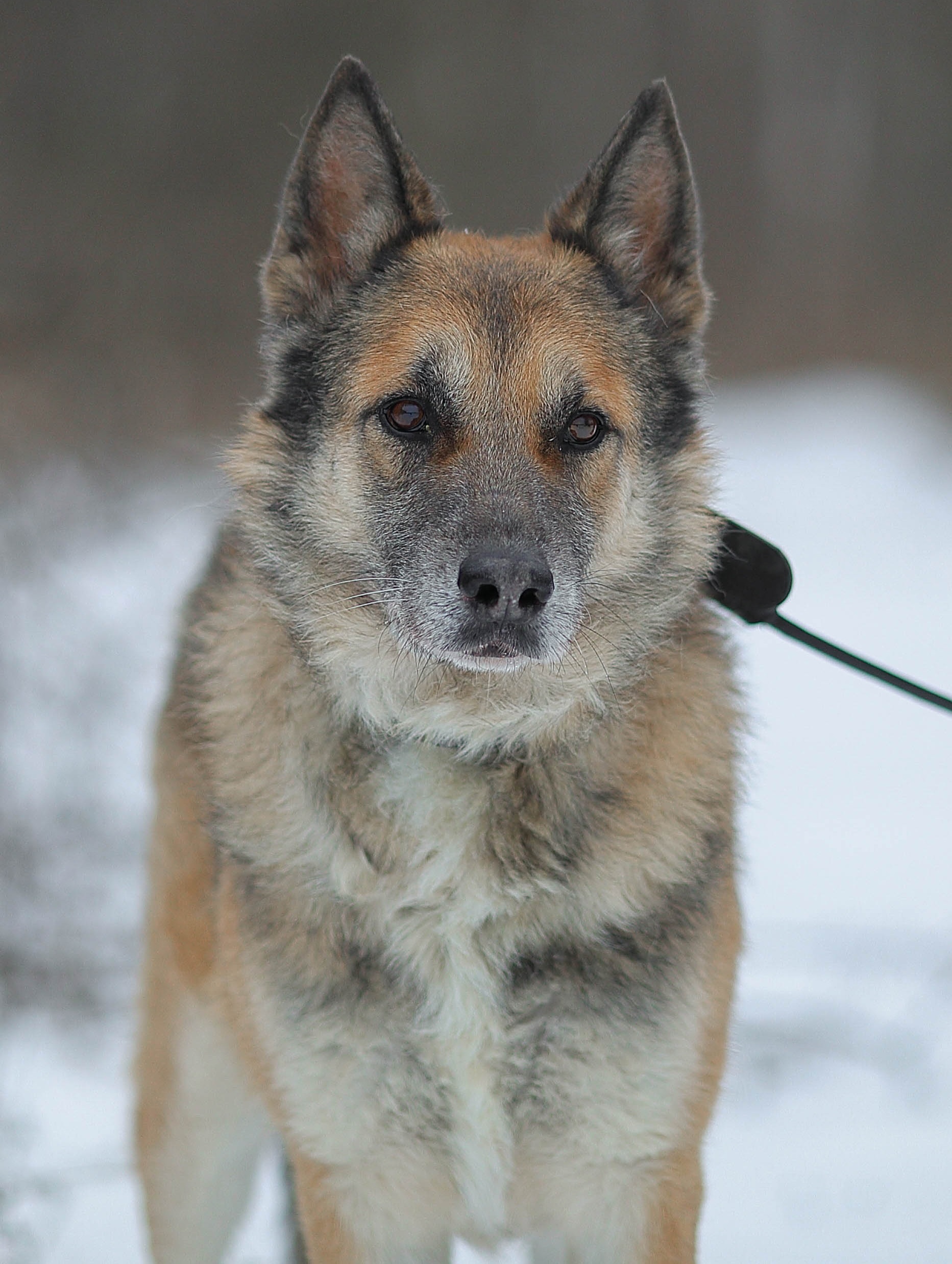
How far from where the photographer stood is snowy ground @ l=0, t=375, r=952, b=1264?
333cm

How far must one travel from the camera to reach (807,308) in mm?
10352

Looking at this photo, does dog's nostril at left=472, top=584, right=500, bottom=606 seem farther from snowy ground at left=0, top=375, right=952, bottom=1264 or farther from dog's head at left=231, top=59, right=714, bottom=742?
snowy ground at left=0, top=375, right=952, bottom=1264

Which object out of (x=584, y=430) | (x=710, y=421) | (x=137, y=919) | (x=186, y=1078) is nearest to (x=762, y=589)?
(x=710, y=421)

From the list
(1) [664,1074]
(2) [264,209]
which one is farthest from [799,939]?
(2) [264,209]

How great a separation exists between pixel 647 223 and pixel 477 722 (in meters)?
1.03

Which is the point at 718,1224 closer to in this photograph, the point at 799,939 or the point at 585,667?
the point at 799,939

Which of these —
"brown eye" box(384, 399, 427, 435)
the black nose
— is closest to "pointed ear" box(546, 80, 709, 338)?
"brown eye" box(384, 399, 427, 435)

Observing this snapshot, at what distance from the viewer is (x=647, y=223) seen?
251 centimetres

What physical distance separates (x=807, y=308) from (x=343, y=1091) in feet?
30.4

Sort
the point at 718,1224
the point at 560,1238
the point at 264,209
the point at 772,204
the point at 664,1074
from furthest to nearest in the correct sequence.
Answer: the point at 772,204, the point at 264,209, the point at 718,1224, the point at 560,1238, the point at 664,1074

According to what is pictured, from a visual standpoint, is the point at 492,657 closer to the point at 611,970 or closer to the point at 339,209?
the point at 611,970

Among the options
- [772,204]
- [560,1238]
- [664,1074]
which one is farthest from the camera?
[772,204]

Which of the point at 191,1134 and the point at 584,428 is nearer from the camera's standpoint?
the point at 584,428

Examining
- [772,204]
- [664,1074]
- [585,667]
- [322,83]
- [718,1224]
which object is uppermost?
[772,204]
